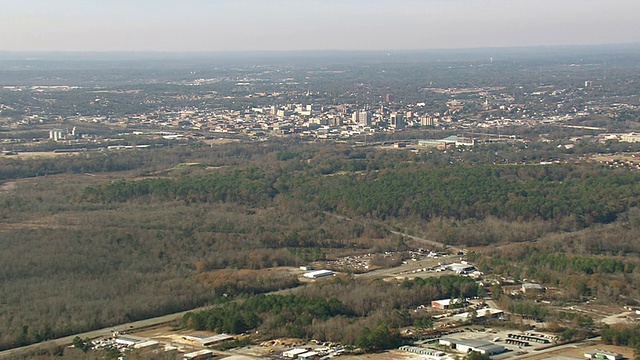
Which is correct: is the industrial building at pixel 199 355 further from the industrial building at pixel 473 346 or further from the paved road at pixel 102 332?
the industrial building at pixel 473 346

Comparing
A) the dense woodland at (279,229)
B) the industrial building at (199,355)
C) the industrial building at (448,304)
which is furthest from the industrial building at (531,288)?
the industrial building at (199,355)

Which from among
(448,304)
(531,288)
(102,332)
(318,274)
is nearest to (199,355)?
(102,332)

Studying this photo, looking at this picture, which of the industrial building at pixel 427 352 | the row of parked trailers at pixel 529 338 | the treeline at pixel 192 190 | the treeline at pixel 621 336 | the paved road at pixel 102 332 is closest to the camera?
the industrial building at pixel 427 352

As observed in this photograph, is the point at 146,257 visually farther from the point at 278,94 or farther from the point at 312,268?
the point at 278,94

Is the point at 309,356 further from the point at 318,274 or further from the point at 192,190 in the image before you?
the point at 192,190

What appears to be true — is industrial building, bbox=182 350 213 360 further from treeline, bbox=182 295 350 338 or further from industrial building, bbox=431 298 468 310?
industrial building, bbox=431 298 468 310

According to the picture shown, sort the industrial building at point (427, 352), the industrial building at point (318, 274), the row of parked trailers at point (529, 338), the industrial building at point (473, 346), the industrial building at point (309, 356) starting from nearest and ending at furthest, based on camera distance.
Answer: the industrial building at point (309, 356)
the industrial building at point (427, 352)
the industrial building at point (473, 346)
the row of parked trailers at point (529, 338)
the industrial building at point (318, 274)
